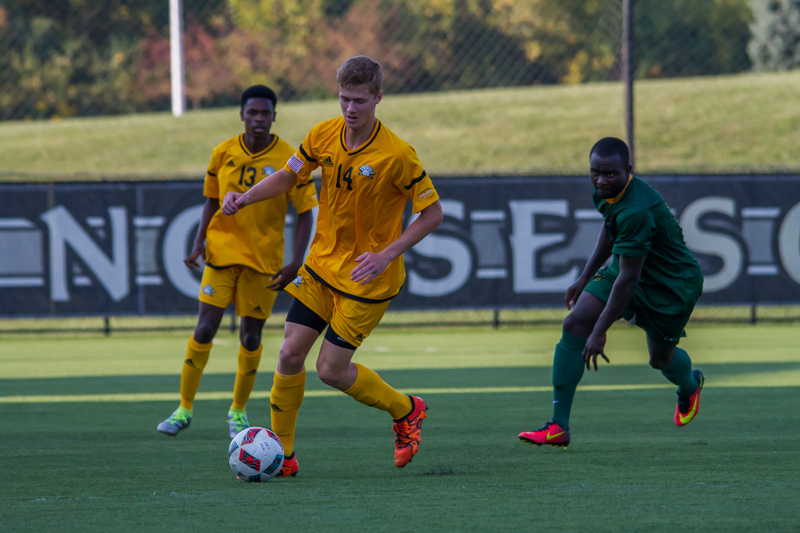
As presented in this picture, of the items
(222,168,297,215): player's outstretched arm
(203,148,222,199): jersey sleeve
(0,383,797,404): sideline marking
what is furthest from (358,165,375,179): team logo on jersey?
(0,383,797,404): sideline marking

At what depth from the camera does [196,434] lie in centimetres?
611

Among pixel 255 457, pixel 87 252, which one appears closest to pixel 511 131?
pixel 87 252

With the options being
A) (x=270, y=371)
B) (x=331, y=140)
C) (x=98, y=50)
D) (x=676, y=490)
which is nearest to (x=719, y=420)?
(x=676, y=490)

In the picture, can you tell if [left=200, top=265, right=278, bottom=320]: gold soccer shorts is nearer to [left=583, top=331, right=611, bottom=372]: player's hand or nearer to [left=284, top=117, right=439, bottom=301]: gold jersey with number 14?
[left=284, top=117, right=439, bottom=301]: gold jersey with number 14

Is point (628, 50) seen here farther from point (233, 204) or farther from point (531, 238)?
point (233, 204)

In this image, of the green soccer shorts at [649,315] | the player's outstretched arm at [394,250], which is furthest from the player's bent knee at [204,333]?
the green soccer shorts at [649,315]

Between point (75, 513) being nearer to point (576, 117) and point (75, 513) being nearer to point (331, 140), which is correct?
point (331, 140)

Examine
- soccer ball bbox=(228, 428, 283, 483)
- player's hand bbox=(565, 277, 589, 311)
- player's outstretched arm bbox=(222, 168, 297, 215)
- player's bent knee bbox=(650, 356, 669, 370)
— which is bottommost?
soccer ball bbox=(228, 428, 283, 483)

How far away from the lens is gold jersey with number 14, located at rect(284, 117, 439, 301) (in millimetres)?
4656

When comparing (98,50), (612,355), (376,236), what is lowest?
(612,355)

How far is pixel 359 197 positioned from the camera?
469 centimetres

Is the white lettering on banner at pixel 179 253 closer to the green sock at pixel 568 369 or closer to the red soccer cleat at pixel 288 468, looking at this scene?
the green sock at pixel 568 369

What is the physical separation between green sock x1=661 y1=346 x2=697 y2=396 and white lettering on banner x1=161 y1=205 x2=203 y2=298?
799 centimetres

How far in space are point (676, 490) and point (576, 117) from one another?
2342cm
